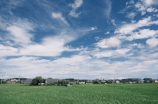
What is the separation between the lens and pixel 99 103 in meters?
21.1

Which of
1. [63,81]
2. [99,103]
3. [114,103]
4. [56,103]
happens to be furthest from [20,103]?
[63,81]

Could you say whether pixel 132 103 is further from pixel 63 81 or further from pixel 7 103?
pixel 63 81

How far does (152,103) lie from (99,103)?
27.3ft

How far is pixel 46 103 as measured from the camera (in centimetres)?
2208

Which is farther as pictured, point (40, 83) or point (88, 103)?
point (40, 83)

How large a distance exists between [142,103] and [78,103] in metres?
10.0

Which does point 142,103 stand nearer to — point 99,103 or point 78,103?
point 99,103

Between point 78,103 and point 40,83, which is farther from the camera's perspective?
point 40,83

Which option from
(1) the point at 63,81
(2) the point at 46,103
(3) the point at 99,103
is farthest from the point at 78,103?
(1) the point at 63,81

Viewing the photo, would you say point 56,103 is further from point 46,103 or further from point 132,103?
point 132,103

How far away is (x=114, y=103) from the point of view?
21125 millimetres

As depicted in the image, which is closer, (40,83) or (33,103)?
(33,103)

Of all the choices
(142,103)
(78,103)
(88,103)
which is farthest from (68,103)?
(142,103)

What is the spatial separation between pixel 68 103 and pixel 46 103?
3.56 metres
